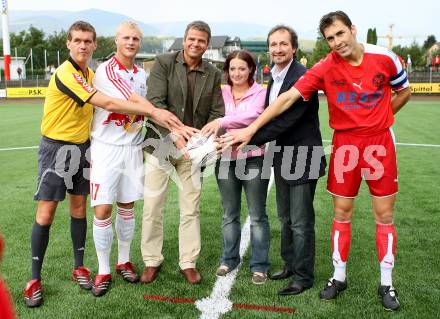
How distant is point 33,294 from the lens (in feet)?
12.3

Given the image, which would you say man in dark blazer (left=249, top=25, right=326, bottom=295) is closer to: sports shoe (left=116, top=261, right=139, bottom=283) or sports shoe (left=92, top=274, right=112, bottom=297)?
sports shoe (left=116, top=261, right=139, bottom=283)

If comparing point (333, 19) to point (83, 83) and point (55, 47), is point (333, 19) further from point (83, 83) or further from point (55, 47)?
point (55, 47)

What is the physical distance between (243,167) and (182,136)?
61 centimetres

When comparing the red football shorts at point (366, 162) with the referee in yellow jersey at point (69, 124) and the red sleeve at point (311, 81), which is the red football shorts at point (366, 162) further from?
the referee in yellow jersey at point (69, 124)

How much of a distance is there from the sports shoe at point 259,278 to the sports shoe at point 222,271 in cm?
25

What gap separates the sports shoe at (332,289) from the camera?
3.80 m

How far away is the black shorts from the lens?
3.79 m

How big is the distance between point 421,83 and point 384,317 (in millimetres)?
30220

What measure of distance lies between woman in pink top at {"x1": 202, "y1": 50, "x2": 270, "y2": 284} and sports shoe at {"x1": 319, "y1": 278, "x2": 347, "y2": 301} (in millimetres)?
565

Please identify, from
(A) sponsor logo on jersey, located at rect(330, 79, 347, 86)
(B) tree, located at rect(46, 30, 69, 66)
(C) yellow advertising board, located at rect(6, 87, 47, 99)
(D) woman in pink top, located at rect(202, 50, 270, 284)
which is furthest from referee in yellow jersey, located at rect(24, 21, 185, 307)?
(B) tree, located at rect(46, 30, 69, 66)

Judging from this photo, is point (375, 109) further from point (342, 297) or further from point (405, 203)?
point (405, 203)

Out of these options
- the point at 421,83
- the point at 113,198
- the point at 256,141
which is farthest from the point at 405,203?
the point at 421,83

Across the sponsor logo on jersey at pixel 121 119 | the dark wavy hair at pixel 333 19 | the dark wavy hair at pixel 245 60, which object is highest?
the dark wavy hair at pixel 333 19

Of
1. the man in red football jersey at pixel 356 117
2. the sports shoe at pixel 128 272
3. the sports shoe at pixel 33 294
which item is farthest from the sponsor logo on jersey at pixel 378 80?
the sports shoe at pixel 33 294
